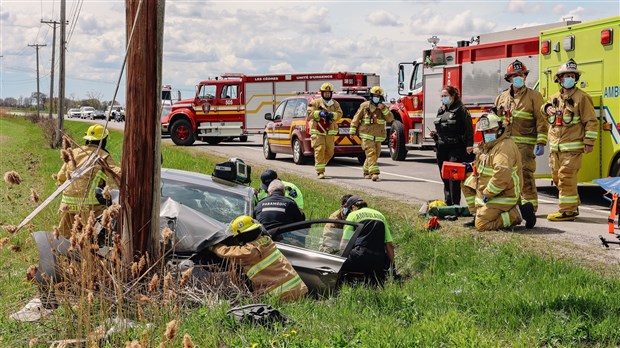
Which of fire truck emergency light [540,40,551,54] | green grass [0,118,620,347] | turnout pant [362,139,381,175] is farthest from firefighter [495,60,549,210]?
turnout pant [362,139,381,175]

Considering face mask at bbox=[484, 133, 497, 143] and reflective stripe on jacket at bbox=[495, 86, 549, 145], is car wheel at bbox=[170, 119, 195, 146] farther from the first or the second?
face mask at bbox=[484, 133, 497, 143]

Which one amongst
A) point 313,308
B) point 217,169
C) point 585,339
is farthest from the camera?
point 217,169

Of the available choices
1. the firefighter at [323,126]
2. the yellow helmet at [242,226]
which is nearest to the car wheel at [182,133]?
the firefighter at [323,126]

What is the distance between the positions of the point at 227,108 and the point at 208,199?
2131 cm

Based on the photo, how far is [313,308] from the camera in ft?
20.4

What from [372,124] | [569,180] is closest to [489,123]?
[569,180]

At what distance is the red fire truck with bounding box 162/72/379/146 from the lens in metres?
28.5

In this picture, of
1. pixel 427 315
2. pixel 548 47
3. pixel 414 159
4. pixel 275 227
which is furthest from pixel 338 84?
pixel 427 315

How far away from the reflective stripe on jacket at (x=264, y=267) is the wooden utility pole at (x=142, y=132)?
616 mm

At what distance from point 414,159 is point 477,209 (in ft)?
38.6

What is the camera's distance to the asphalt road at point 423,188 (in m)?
9.07

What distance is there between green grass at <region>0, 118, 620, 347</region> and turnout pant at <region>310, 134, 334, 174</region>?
7.88m

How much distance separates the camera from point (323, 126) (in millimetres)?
16109

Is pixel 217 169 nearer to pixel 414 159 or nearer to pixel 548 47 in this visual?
pixel 548 47
